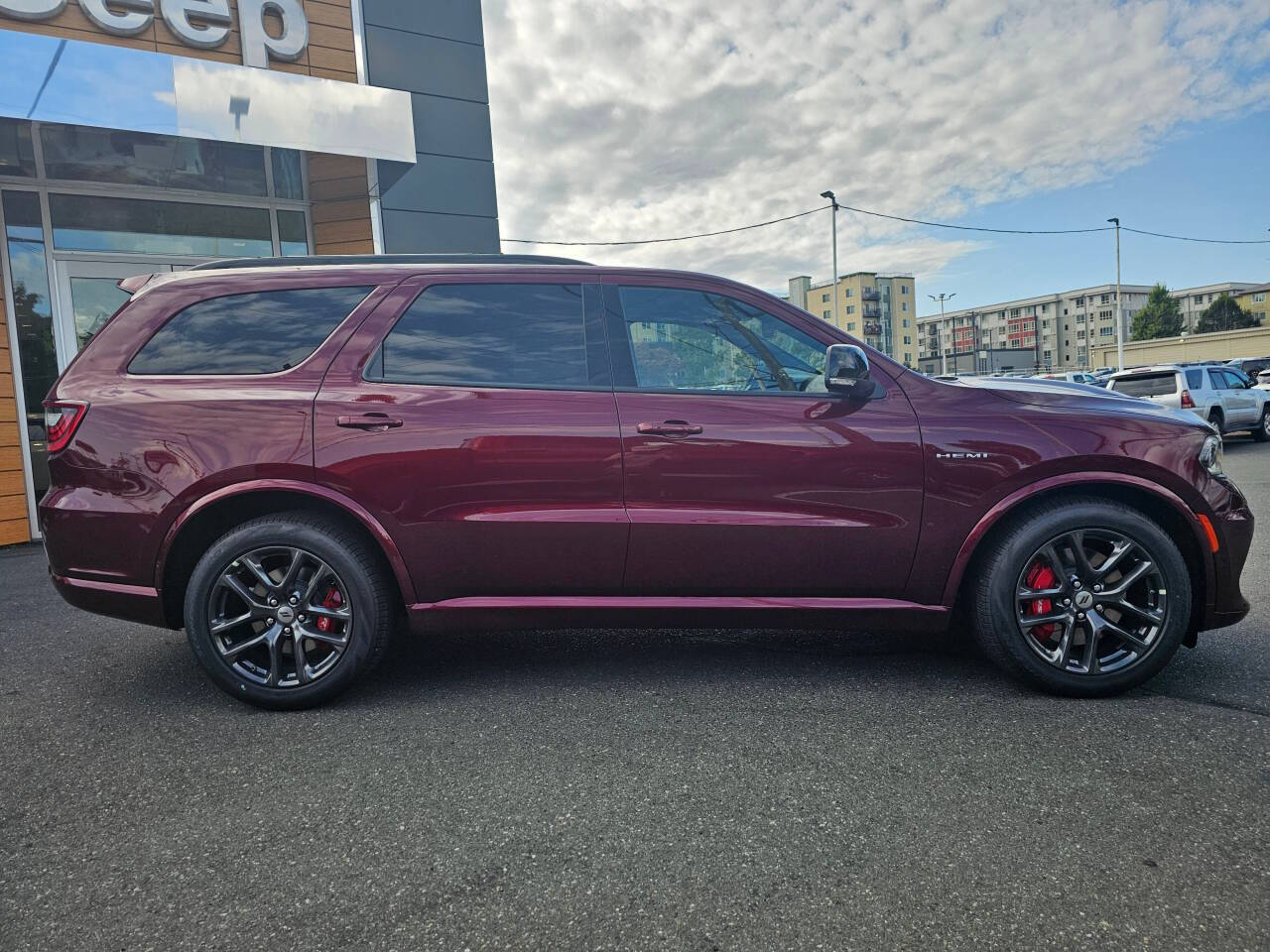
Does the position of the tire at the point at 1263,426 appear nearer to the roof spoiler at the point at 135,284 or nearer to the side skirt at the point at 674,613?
the side skirt at the point at 674,613

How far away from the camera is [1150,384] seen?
13992 mm

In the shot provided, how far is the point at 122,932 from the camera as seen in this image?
1824 mm

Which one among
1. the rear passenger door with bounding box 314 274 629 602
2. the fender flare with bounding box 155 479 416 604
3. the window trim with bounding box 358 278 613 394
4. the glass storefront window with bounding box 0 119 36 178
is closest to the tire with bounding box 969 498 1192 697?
the rear passenger door with bounding box 314 274 629 602

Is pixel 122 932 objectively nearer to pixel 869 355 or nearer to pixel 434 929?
pixel 434 929

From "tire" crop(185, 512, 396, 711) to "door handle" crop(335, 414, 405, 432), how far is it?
42 centimetres

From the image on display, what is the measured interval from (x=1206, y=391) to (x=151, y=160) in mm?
16363

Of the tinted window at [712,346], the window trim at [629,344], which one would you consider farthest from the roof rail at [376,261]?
the tinted window at [712,346]

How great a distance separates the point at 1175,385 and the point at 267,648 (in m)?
15.2

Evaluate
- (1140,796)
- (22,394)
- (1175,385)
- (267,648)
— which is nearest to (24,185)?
(22,394)

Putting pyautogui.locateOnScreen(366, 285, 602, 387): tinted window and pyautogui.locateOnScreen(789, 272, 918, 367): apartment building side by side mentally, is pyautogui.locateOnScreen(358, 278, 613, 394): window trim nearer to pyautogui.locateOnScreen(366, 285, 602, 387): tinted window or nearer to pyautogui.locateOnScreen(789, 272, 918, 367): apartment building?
pyautogui.locateOnScreen(366, 285, 602, 387): tinted window

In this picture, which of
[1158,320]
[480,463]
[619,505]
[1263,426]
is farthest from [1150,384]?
[1158,320]

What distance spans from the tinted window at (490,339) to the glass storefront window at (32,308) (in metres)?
6.72

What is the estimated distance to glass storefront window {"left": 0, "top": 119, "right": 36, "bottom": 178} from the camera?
23.0 feet

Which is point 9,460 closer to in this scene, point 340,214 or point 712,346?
point 340,214
